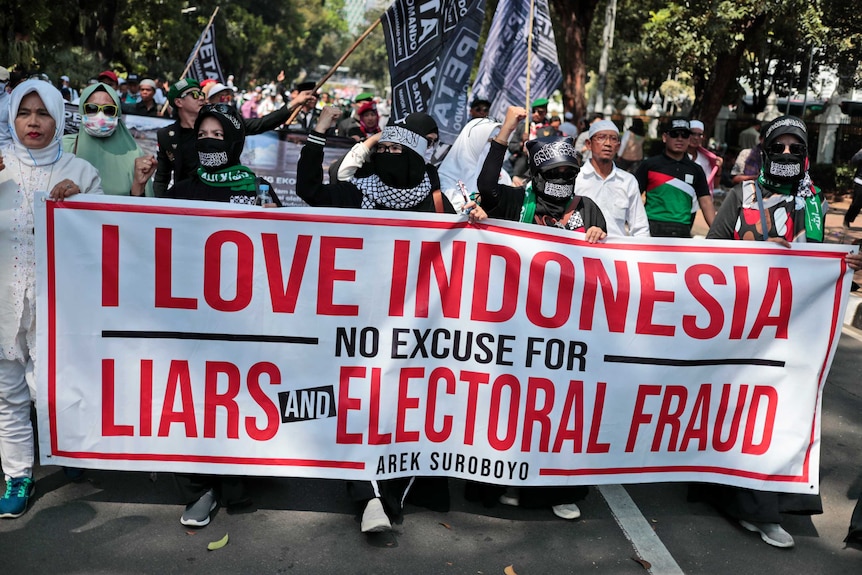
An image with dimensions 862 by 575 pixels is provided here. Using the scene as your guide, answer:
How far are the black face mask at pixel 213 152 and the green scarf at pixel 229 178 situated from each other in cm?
5

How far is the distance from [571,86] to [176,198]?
17969mm

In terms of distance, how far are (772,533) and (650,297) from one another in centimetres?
118

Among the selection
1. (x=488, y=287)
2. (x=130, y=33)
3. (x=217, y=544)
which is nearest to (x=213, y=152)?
(x=488, y=287)

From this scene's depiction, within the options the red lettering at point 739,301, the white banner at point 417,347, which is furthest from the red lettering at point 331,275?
the red lettering at point 739,301

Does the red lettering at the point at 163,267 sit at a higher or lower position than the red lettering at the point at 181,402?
higher

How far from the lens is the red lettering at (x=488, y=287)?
161 inches

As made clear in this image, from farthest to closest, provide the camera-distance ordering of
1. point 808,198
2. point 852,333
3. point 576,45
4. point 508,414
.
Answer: point 576,45
point 852,333
point 808,198
point 508,414

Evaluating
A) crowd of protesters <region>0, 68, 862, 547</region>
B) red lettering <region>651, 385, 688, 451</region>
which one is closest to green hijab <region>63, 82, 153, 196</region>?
crowd of protesters <region>0, 68, 862, 547</region>

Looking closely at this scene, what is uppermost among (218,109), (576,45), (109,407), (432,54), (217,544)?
(576,45)

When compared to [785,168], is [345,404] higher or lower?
lower

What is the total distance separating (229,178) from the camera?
14.5 feet

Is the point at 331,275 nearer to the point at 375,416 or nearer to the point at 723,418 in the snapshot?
the point at 375,416

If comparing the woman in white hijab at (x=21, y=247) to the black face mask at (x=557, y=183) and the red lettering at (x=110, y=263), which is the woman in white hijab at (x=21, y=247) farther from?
the black face mask at (x=557, y=183)

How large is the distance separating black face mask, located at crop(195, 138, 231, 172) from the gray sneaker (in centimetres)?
148
